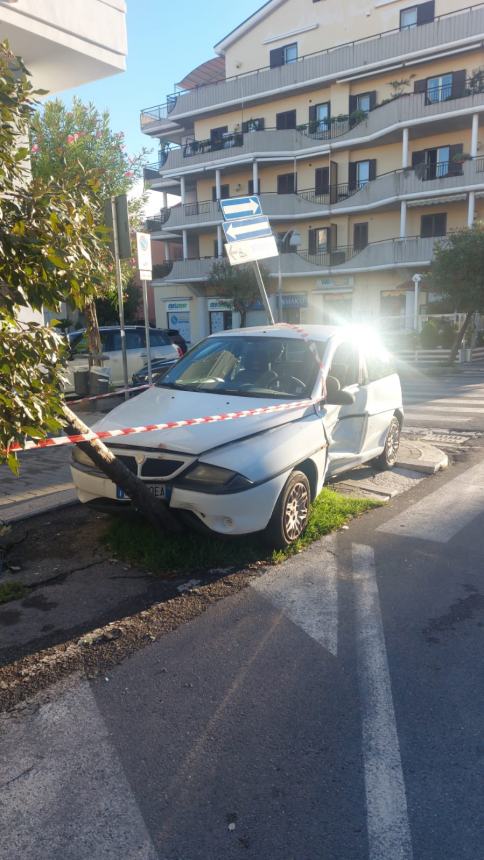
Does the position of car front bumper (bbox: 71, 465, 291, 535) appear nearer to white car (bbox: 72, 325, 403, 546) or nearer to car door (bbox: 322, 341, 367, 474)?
white car (bbox: 72, 325, 403, 546)

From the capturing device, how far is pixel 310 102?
3631 centimetres

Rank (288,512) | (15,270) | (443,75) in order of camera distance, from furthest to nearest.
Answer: (443,75) → (288,512) → (15,270)

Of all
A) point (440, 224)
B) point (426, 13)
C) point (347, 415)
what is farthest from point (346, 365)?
point (426, 13)

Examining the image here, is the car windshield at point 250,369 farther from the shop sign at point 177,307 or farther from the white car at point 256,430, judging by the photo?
the shop sign at point 177,307

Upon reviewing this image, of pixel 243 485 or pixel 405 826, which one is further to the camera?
pixel 243 485

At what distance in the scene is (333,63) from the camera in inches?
1347

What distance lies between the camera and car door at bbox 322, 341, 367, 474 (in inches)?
239

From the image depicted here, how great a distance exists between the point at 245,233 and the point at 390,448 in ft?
10.8

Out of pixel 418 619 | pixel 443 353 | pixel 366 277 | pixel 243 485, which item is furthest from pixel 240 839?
pixel 366 277

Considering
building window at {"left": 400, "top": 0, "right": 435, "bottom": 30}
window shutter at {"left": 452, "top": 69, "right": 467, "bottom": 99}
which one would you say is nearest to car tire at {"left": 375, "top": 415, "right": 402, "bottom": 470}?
window shutter at {"left": 452, "top": 69, "right": 467, "bottom": 99}

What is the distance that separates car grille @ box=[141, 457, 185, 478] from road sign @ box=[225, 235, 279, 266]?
156 inches

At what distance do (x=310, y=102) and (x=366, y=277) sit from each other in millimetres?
10800

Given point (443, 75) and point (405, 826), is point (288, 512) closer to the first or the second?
point (405, 826)

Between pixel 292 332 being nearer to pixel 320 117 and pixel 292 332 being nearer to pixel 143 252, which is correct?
pixel 143 252
